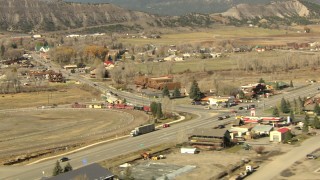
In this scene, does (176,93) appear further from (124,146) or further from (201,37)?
(201,37)

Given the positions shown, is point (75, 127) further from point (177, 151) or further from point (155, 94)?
point (155, 94)

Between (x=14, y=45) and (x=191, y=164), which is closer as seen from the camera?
(x=191, y=164)

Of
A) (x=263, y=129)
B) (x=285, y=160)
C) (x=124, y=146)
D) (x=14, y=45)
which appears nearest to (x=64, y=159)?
(x=124, y=146)

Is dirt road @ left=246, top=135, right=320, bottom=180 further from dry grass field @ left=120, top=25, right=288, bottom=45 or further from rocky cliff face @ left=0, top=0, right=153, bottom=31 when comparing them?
rocky cliff face @ left=0, top=0, right=153, bottom=31

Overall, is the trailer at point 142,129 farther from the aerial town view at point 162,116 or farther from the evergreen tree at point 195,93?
the evergreen tree at point 195,93

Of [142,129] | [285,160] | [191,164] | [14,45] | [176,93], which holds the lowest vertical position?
[191,164]

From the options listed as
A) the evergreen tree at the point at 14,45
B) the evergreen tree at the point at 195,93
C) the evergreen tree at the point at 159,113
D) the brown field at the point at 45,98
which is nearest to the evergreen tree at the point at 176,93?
the evergreen tree at the point at 195,93

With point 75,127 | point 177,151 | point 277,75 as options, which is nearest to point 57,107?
point 75,127

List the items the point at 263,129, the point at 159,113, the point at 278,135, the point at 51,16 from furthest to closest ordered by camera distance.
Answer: the point at 51,16 < the point at 159,113 < the point at 263,129 < the point at 278,135

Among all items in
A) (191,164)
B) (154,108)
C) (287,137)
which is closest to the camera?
(191,164)
